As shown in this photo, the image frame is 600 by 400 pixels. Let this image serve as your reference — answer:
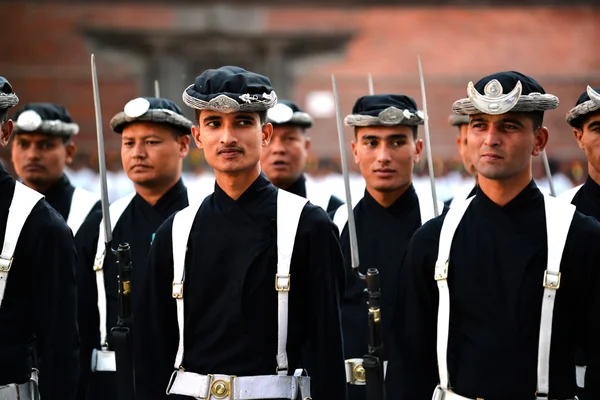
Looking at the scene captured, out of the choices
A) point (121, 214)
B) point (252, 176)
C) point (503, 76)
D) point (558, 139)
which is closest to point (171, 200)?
point (121, 214)

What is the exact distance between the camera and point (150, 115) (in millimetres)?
5551

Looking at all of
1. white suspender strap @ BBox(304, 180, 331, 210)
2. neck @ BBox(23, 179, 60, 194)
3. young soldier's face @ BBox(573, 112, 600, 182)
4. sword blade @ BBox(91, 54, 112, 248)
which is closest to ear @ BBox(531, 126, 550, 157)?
young soldier's face @ BBox(573, 112, 600, 182)

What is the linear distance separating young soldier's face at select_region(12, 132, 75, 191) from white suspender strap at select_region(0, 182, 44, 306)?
2.34m

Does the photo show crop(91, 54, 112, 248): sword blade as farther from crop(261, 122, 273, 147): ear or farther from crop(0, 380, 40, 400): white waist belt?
crop(0, 380, 40, 400): white waist belt

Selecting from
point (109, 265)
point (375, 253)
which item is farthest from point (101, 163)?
point (375, 253)

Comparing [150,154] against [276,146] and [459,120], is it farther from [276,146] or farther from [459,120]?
[459,120]

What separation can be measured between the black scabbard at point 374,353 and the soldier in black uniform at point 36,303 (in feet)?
3.55

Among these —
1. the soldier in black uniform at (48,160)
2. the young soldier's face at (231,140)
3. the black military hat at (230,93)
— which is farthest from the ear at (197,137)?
the soldier in black uniform at (48,160)

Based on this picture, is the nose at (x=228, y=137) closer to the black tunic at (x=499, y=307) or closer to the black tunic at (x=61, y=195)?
the black tunic at (x=499, y=307)

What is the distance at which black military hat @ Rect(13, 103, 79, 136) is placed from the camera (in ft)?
20.9

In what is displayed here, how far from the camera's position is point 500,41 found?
24156mm

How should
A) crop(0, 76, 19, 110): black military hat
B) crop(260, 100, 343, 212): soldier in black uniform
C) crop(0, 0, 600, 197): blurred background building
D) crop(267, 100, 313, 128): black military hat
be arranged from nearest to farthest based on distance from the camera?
1. crop(0, 76, 19, 110): black military hat
2. crop(260, 100, 343, 212): soldier in black uniform
3. crop(267, 100, 313, 128): black military hat
4. crop(0, 0, 600, 197): blurred background building

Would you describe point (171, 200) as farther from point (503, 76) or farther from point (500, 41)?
point (500, 41)

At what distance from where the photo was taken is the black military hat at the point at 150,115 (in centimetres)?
552
